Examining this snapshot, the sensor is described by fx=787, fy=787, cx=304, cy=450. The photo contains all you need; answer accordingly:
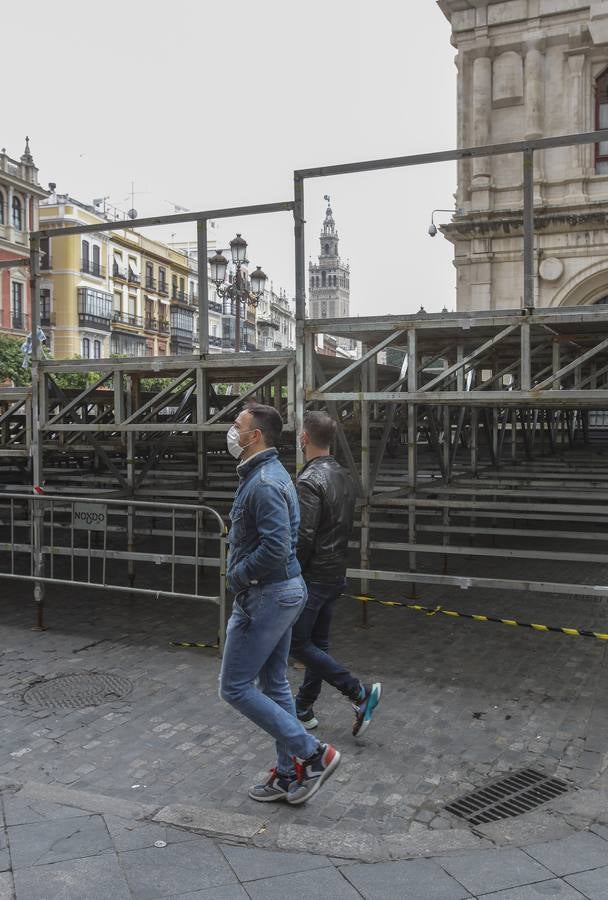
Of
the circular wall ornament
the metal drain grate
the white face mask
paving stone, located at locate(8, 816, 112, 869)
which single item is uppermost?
the circular wall ornament

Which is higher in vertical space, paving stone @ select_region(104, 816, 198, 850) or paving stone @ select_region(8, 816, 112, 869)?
paving stone @ select_region(8, 816, 112, 869)

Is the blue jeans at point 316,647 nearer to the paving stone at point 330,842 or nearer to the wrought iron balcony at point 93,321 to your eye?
the paving stone at point 330,842

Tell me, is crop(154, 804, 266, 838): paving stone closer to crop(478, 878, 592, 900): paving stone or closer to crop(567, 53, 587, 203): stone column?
crop(478, 878, 592, 900): paving stone

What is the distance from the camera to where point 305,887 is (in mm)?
3500

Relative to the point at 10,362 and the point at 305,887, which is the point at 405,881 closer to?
the point at 305,887

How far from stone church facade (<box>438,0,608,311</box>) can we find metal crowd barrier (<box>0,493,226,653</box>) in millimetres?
12067

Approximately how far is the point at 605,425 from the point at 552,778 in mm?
21115

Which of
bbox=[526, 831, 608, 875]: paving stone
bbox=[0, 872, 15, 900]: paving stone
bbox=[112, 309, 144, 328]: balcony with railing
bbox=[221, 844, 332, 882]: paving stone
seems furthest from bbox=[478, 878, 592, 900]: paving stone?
bbox=[112, 309, 144, 328]: balcony with railing

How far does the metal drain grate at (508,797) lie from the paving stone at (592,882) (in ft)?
2.12

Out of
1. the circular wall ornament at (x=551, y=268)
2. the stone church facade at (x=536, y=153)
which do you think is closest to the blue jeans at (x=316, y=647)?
the stone church facade at (x=536, y=153)

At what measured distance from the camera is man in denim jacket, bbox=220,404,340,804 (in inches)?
162

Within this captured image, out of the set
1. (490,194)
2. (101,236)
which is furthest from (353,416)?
(101,236)

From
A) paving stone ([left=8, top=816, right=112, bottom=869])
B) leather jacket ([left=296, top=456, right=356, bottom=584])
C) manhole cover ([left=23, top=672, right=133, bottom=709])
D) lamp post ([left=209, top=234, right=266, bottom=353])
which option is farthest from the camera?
lamp post ([left=209, top=234, right=266, bottom=353])

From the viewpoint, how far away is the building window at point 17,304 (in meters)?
45.0
